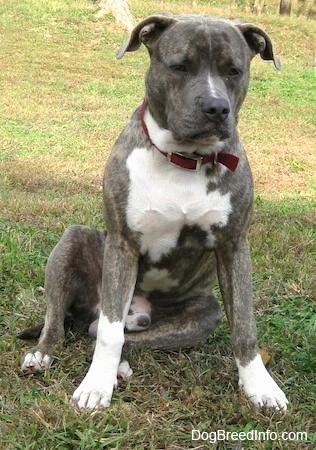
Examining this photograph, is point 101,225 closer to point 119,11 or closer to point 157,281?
point 157,281

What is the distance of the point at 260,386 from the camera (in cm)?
291

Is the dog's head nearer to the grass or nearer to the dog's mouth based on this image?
the dog's mouth

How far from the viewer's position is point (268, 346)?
3334 mm

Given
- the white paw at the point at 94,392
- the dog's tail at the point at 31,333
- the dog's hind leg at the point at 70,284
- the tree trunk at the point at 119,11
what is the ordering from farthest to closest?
the tree trunk at the point at 119,11, the dog's tail at the point at 31,333, the dog's hind leg at the point at 70,284, the white paw at the point at 94,392

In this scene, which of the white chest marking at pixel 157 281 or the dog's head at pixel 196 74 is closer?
the dog's head at pixel 196 74

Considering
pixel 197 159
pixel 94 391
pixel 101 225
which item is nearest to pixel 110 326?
pixel 94 391

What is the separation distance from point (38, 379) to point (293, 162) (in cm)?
616

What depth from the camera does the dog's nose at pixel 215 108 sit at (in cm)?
264

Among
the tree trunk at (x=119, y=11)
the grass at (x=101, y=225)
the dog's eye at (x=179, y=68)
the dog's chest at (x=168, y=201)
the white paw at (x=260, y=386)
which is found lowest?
the tree trunk at (x=119, y=11)

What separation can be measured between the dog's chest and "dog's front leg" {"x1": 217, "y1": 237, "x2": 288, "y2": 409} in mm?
152

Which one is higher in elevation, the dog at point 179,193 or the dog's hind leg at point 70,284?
the dog at point 179,193

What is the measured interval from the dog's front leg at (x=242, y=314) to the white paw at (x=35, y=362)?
32.5 inches

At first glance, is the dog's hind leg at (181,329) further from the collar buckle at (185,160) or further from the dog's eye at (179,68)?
the dog's eye at (179,68)

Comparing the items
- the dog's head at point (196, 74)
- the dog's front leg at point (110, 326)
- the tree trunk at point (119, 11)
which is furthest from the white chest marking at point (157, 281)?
the tree trunk at point (119, 11)
